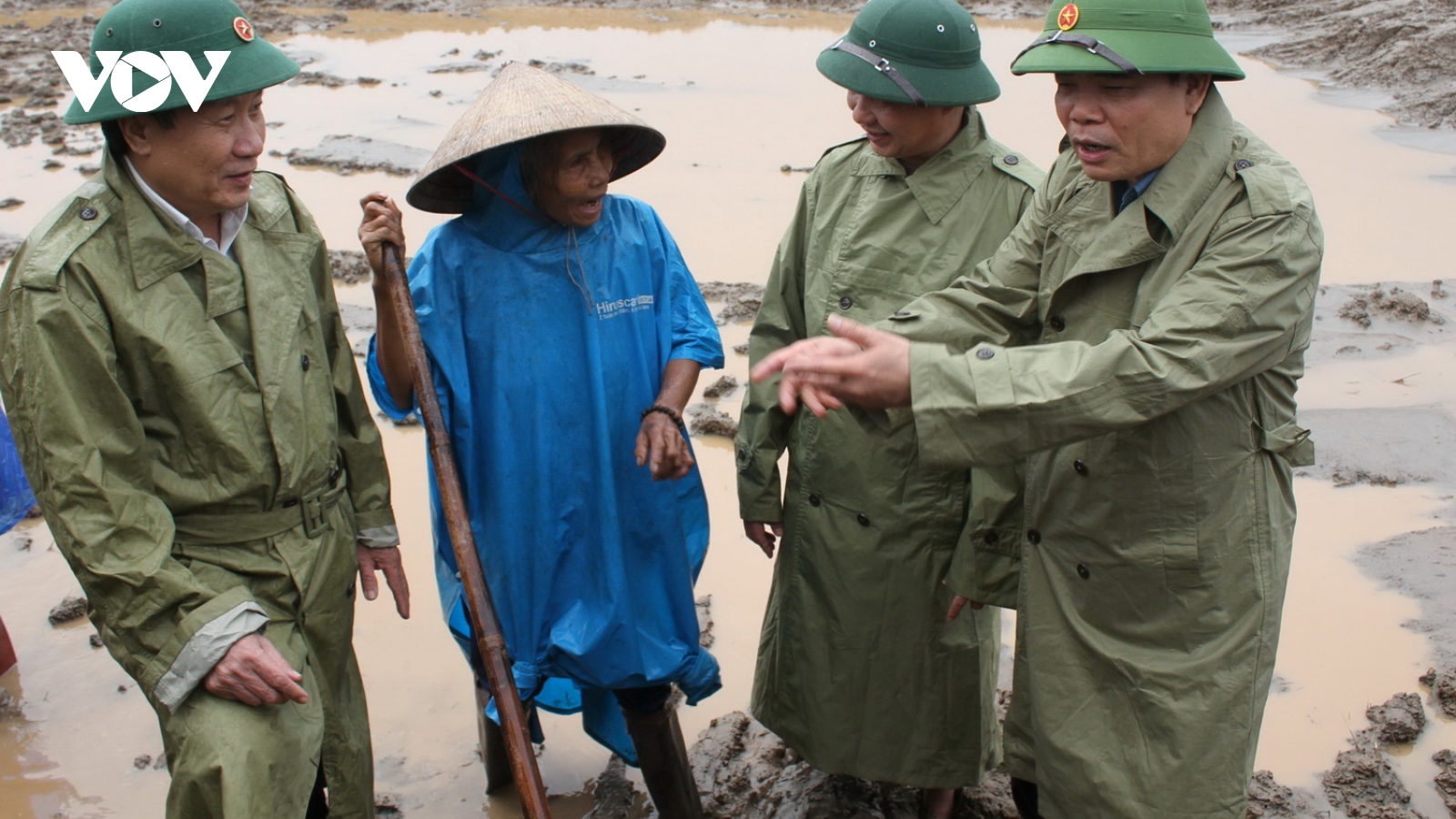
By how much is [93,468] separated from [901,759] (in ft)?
5.73

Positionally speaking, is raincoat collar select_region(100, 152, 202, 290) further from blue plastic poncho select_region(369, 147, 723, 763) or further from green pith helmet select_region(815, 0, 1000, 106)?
green pith helmet select_region(815, 0, 1000, 106)

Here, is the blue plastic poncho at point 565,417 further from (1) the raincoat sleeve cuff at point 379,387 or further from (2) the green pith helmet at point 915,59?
(2) the green pith helmet at point 915,59

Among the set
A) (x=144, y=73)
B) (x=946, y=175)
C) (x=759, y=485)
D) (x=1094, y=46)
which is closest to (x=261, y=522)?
(x=144, y=73)

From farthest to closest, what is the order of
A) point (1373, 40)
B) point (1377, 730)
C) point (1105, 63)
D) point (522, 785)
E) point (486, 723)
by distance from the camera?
point (1373, 40) → point (1377, 730) → point (486, 723) → point (522, 785) → point (1105, 63)

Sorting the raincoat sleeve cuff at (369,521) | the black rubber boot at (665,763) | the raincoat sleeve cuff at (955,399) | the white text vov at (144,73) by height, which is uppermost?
the white text vov at (144,73)

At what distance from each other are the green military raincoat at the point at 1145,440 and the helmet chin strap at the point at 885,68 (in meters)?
0.34

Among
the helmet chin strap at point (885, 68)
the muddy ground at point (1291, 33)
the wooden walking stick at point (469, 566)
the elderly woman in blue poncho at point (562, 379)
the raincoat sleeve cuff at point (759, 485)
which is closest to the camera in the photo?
the wooden walking stick at point (469, 566)

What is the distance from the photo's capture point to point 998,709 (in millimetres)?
3414

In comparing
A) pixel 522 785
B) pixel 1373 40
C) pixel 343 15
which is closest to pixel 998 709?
pixel 522 785

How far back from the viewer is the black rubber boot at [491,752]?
10.2ft

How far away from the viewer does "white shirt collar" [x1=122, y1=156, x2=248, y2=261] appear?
2176mm

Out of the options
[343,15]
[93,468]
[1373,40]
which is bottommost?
[343,15]

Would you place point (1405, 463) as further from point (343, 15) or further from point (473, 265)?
point (343, 15)

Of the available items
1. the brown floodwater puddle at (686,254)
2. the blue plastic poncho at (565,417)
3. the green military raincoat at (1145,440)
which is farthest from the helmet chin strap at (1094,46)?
the brown floodwater puddle at (686,254)
